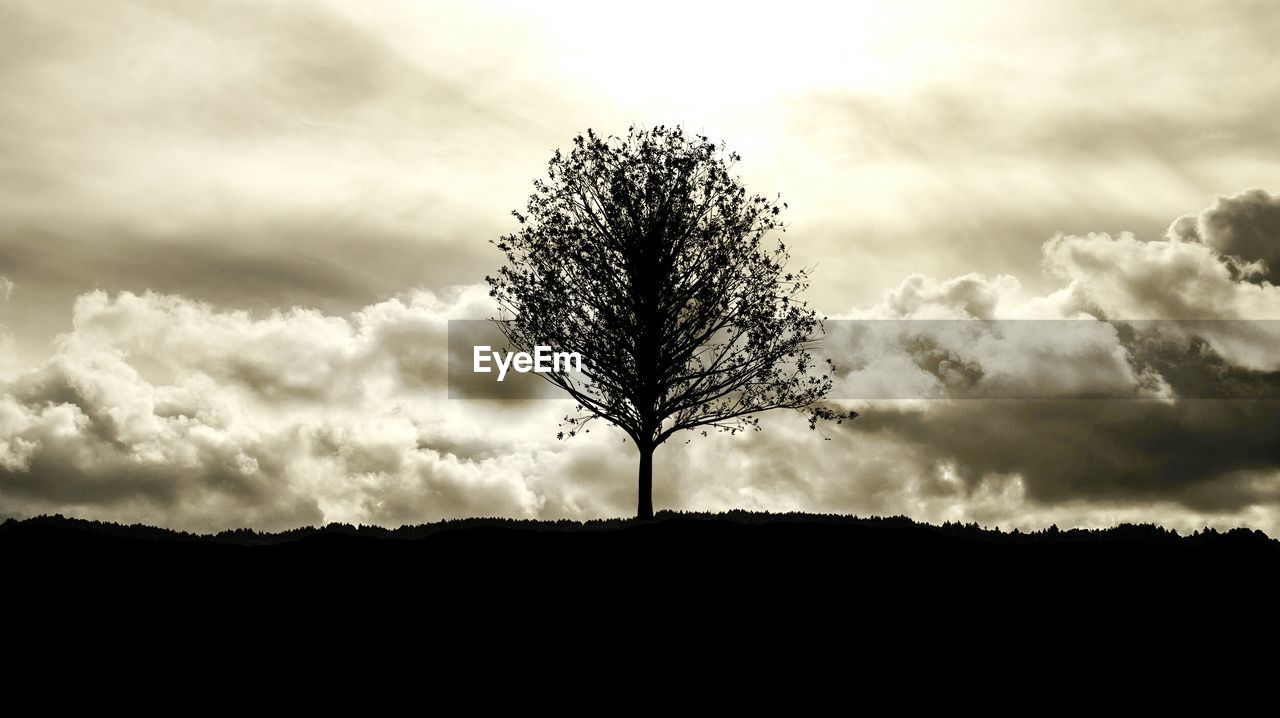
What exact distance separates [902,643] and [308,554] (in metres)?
13.9

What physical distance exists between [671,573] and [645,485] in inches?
404

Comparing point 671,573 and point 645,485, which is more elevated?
point 645,485

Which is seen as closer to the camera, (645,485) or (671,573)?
(671,573)

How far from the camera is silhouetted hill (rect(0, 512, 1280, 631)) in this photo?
2198 centimetres

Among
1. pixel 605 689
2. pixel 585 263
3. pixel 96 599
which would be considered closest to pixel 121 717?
pixel 96 599

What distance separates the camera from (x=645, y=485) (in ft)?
109

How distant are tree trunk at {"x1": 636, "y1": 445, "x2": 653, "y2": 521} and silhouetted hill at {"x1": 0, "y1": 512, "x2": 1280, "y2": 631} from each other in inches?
237

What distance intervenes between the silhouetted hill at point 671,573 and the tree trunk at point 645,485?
6.02 metres

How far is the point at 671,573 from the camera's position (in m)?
23.1

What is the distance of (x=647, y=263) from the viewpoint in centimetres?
3381

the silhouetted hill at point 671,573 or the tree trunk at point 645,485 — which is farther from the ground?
the tree trunk at point 645,485

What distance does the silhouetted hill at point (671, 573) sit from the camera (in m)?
22.0

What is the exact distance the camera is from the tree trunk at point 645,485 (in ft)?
107

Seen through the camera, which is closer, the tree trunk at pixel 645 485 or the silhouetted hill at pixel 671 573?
the silhouetted hill at pixel 671 573
